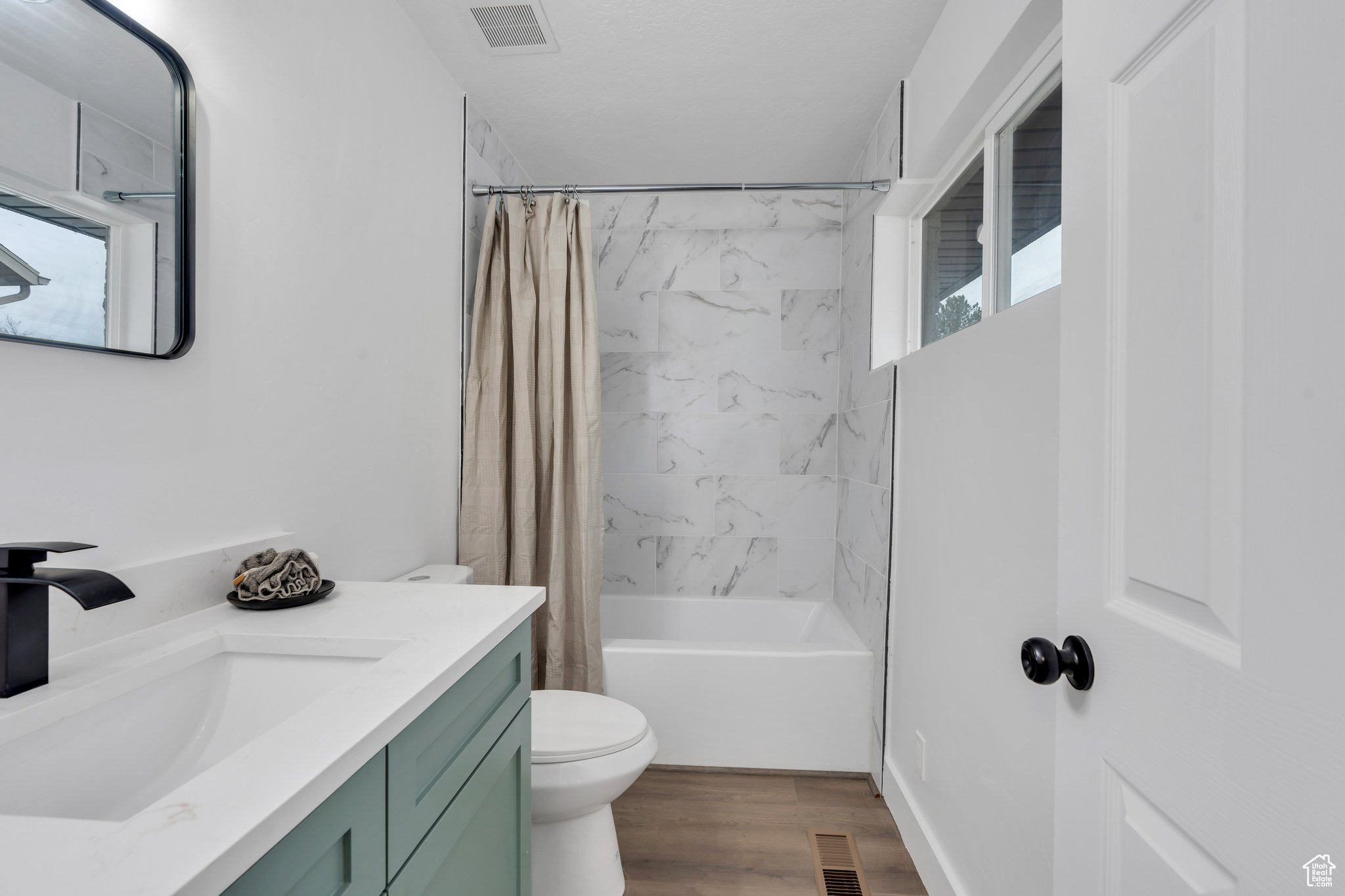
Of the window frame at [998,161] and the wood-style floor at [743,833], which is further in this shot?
the wood-style floor at [743,833]

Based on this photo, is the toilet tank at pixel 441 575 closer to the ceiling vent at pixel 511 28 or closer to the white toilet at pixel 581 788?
the white toilet at pixel 581 788

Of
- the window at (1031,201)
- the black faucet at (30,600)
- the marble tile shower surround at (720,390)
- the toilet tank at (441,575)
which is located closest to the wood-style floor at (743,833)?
the toilet tank at (441,575)

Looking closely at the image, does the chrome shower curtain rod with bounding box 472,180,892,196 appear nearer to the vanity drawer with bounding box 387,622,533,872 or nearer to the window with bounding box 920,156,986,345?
the window with bounding box 920,156,986,345

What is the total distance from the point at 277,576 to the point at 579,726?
84 centimetres

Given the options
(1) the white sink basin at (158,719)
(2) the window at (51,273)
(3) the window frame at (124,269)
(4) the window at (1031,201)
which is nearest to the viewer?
(1) the white sink basin at (158,719)

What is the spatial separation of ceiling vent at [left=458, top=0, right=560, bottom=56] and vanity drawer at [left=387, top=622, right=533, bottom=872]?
64.0 inches

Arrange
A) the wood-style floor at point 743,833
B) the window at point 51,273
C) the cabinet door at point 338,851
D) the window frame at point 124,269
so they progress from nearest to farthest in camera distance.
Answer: the cabinet door at point 338,851 → the window at point 51,273 → the window frame at point 124,269 → the wood-style floor at point 743,833

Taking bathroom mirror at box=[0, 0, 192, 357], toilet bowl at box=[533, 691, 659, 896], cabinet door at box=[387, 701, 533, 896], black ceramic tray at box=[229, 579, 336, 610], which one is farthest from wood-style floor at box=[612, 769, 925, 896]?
bathroom mirror at box=[0, 0, 192, 357]

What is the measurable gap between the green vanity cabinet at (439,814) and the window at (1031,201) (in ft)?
4.19

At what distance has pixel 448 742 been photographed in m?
0.91

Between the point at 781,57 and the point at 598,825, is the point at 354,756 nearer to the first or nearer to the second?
the point at 598,825

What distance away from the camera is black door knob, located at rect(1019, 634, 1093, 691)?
2.34 feet

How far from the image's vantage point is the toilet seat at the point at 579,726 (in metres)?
1.52

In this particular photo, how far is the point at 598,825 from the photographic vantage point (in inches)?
64.2
